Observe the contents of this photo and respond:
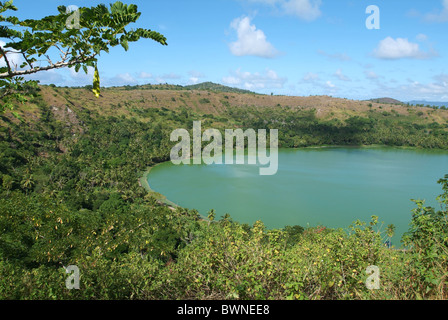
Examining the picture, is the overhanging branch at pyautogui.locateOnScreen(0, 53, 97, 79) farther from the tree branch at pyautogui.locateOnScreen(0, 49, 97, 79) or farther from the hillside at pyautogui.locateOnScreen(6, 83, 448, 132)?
the hillside at pyautogui.locateOnScreen(6, 83, 448, 132)

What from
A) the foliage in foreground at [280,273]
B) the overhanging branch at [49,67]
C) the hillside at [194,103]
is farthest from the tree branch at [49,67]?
the hillside at [194,103]

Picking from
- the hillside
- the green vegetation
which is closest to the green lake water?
the green vegetation

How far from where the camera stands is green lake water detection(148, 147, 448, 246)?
4300 centimetres

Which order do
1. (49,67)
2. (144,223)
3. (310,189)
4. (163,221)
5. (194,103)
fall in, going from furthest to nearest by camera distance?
(194,103), (310,189), (163,221), (144,223), (49,67)

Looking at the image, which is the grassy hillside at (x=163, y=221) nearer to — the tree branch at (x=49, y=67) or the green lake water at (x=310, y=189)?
the tree branch at (x=49, y=67)

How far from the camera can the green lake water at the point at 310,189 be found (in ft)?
141

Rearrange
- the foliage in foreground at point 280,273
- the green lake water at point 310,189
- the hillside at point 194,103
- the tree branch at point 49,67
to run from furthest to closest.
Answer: the hillside at point 194,103 < the green lake water at point 310,189 < the foliage in foreground at point 280,273 < the tree branch at point 49,67

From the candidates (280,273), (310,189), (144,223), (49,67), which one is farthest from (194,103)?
(49,67)

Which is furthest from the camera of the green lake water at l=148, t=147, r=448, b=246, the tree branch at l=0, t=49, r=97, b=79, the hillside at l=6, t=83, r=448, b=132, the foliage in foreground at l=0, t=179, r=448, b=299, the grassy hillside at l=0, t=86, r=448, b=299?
the hillside at l=6, t=83, r=448, b=132

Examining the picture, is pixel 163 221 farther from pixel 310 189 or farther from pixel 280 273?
pixel 310 189

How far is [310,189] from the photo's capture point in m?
56.5
